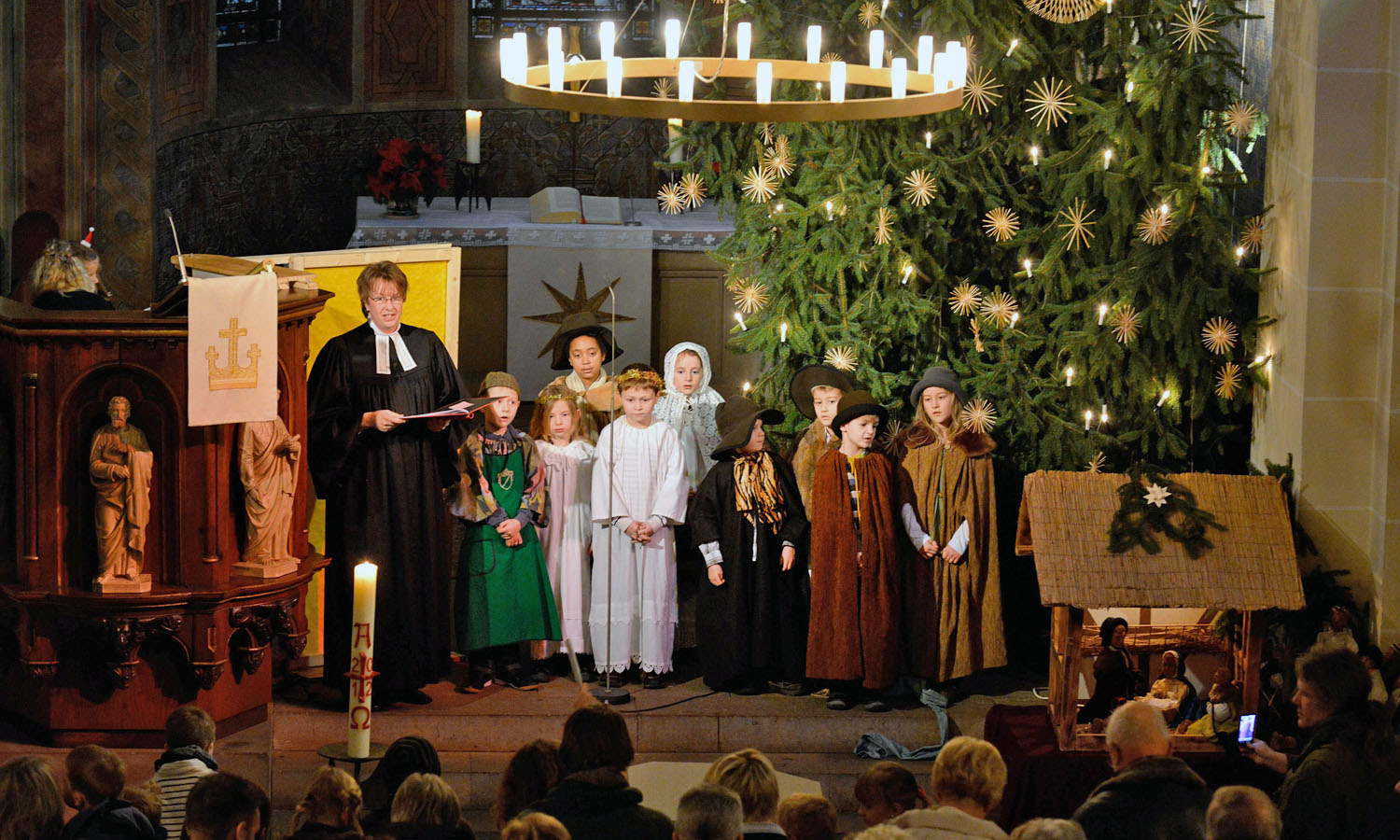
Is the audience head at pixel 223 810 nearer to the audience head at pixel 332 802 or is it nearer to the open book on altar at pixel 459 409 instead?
the audience head at pixel 332 802

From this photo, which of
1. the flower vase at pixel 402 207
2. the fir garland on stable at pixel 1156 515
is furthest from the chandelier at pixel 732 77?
the flower vase at pixel 402 207

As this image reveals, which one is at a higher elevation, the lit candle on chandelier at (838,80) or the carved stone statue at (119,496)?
the lit candle on chandelier at (838,80)

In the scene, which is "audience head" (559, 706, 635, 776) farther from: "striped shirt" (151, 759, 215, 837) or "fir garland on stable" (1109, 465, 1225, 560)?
"fir garland on stable" (1109, 465, 1225, 560)

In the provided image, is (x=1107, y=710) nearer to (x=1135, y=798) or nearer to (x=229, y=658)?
(x=1135, y=798)

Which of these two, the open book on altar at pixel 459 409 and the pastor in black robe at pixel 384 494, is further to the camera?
the pastor in black robe at pixel 384 494

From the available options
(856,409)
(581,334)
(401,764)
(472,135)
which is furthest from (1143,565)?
(472,135)

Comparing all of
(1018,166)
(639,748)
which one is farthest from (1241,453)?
(639,748)

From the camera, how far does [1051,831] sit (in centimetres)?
489

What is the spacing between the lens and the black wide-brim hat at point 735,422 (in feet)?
29.2

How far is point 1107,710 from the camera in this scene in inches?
319

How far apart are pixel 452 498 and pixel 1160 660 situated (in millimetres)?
3281

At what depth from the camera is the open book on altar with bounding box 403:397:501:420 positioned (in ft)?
27.8

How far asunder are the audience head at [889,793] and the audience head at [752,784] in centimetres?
37

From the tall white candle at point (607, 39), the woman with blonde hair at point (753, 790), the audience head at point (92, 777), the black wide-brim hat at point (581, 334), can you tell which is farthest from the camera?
the black wide-brim hat at point (581, 334)
